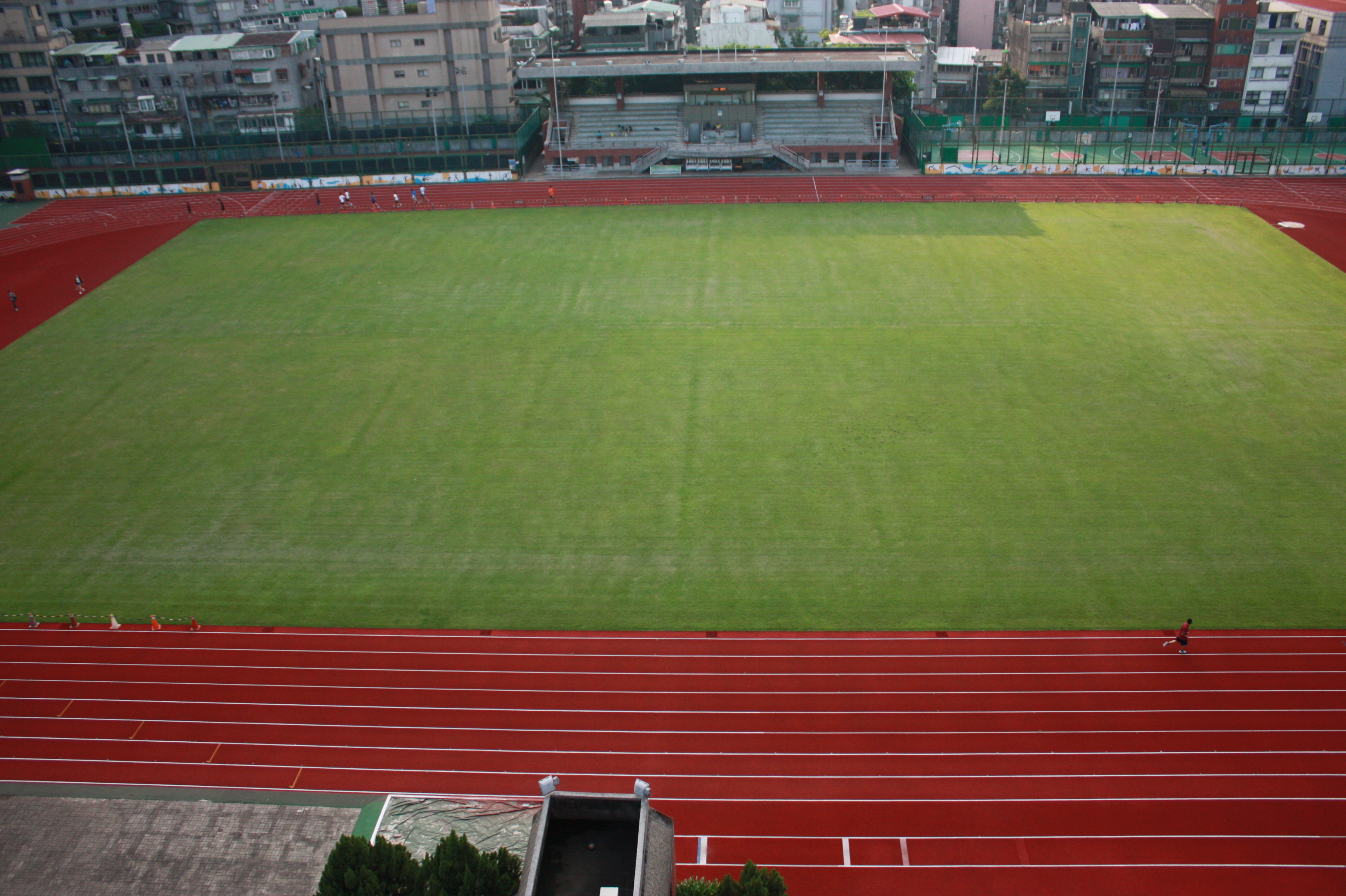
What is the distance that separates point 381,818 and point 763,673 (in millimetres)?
9823

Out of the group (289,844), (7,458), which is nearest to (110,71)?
(7,458)

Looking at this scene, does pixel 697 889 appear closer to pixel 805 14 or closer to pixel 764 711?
pixel 764 711

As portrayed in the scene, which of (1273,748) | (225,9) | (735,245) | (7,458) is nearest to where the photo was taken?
(1273,748)

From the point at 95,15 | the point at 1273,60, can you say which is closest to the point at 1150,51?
the point at 1273,60

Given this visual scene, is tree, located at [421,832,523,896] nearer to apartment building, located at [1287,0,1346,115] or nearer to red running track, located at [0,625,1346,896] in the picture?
red running track, located at [0,625,1346,896]

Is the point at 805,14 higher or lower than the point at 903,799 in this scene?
higher

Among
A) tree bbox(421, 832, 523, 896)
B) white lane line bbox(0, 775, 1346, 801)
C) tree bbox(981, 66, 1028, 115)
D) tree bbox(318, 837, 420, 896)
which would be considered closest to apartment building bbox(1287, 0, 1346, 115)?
tree bbox(981, 66, 1028, 115)

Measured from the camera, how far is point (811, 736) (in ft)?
75.5

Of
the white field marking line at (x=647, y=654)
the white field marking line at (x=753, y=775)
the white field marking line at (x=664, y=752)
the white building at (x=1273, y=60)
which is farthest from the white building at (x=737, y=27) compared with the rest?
the white field marking line at (x=753, y=775)

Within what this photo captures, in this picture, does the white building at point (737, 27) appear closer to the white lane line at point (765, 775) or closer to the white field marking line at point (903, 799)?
the white lane line at point (765, 775)

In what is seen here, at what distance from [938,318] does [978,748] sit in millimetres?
26393

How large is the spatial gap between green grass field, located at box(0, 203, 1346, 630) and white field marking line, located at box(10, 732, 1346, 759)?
4425 mm

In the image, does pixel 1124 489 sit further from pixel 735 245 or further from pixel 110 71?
pixel 110 71

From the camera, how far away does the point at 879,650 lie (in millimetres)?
25594
